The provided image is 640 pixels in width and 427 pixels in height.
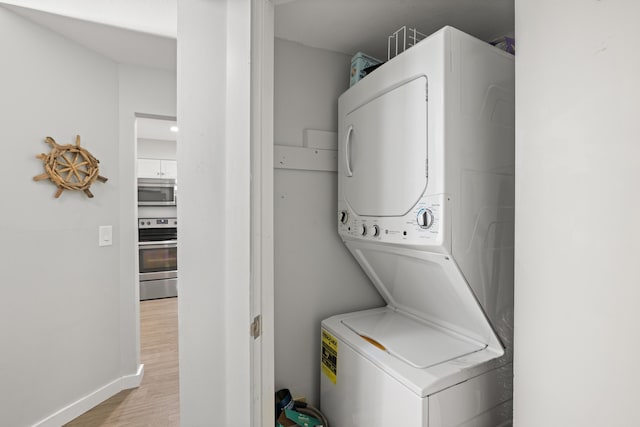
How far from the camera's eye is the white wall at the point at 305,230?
62.6 inches

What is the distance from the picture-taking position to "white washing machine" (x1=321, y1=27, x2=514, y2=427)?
1004 mm

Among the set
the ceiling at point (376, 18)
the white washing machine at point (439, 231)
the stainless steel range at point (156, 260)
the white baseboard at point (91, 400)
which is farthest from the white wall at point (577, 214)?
the stainless steel range at point (156, 260)

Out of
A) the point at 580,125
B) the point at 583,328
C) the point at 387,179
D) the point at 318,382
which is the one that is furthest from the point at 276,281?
the point at 580,125

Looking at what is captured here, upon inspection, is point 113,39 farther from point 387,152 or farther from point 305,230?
point 387,152

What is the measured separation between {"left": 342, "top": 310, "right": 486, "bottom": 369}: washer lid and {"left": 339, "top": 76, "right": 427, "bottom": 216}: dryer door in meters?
0.56

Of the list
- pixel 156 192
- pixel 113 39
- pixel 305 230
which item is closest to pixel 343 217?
pixel 305 230

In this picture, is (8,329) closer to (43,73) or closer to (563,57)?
(43,73)

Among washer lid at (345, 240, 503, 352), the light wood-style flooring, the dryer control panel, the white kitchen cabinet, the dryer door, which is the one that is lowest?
the light wood-style flooring

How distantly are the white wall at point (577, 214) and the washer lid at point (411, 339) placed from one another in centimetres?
35

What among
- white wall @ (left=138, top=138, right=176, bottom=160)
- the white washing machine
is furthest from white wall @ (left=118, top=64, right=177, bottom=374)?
white wall @ (left=138, top=138, right=176, bottom=160)

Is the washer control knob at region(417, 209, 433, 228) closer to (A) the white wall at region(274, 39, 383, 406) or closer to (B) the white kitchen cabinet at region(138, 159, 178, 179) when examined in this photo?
(A) the white wall at region(274, 39, 383, 406)

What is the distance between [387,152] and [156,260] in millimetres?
4269

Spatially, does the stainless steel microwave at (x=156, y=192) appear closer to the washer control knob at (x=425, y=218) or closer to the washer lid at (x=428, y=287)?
the washer lid at (x=428, y=287)

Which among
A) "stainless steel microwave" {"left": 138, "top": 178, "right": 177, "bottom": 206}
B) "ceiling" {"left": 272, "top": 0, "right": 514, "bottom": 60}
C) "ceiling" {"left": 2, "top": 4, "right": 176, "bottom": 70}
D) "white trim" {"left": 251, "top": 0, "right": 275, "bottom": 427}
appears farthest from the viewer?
"stainless steel microwave" {"left": 138, "top": 178, "right": 177, "bottom": 206}
